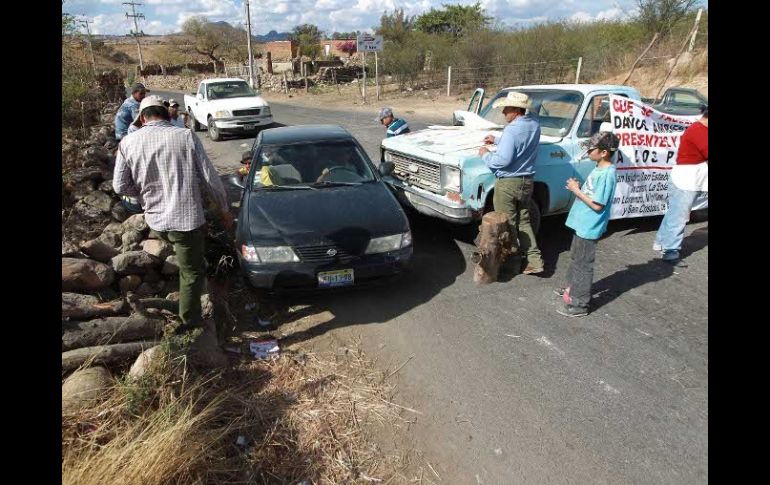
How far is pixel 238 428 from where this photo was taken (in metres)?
2.91

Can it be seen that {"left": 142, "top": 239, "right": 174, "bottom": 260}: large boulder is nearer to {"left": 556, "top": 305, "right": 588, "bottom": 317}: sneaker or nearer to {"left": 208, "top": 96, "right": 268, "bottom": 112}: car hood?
{"left": 556, "top": 305, "right": 588, "bottom": 317}: sneaker

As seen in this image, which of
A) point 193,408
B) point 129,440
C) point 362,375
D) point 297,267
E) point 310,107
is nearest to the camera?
point 129,440

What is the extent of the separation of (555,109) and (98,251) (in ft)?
17.7

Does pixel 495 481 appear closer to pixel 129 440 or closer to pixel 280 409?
pixel 280 409

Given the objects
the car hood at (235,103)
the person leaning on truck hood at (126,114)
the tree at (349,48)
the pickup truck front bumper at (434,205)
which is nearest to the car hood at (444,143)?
the pickup truck front bumper at (434,205)

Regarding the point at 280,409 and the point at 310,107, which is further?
the point at 310,107

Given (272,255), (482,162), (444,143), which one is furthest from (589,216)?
(272,255)

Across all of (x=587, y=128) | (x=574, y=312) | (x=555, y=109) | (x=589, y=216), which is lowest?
(x=574, y=312)

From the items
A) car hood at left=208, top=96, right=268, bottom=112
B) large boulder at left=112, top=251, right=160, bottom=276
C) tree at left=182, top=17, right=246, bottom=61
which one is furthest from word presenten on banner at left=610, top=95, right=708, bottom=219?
tree at left=182, top=17, right=246, bottom=61

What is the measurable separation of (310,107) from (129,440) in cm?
2360

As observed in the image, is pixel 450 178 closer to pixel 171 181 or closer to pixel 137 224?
pixel 171 181

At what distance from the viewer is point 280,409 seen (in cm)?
316

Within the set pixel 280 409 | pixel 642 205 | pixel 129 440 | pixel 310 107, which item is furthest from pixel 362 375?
pixel 310 107
